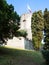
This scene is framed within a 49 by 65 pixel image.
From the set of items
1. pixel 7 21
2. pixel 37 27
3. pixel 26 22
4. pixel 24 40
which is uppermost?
pixel 26 22

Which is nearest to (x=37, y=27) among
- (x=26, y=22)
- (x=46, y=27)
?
(x=46, y=27)

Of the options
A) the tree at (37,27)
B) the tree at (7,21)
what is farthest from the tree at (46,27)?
the tree at (7,21)

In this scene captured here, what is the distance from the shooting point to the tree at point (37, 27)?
29105mm

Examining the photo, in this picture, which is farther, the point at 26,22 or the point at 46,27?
the point at 26,22

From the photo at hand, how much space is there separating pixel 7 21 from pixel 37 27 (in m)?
14.5

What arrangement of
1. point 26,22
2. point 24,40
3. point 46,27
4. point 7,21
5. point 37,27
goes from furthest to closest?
1. point 26,22
2. point 46,27
3. point 37,27
4. point 24,40
5. point 7,21

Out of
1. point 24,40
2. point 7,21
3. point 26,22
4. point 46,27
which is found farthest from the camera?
point 26,22

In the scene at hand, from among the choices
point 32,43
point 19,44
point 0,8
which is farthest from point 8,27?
point 32,43

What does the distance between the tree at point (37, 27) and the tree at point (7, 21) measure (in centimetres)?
1254

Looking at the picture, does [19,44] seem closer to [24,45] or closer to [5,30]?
[24,45]

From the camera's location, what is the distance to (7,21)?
50.7 ft

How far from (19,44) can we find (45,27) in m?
6.61

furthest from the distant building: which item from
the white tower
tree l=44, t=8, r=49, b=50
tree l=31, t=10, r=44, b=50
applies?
tree l=44, t=8, r=49, b=50

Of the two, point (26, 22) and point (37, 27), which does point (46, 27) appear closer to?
point (37, 27)
